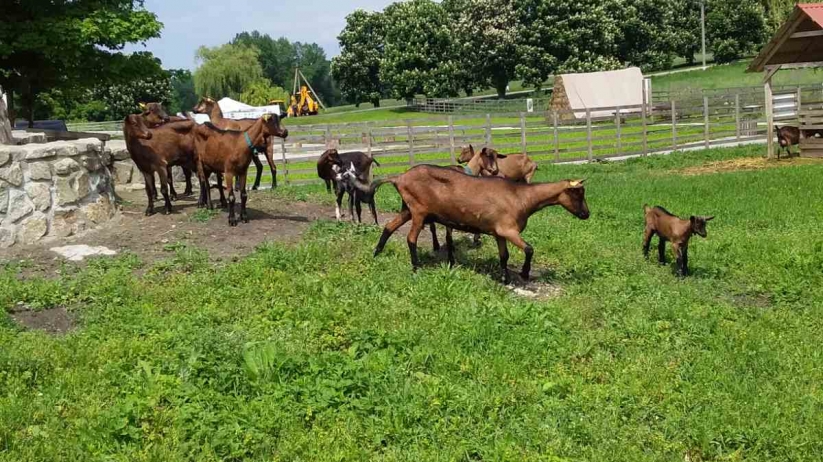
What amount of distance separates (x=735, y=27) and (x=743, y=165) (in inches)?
2010

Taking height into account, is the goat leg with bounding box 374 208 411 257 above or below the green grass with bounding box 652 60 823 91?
below

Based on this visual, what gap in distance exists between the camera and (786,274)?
8.74m

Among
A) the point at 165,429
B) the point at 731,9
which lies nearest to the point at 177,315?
the point at 165,429

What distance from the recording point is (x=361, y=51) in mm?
71438

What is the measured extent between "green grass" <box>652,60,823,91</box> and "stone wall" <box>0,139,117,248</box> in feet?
142

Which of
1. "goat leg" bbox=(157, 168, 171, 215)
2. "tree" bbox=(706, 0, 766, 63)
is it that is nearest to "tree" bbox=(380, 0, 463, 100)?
"tree" bbox=(706, 0, 766, 63)

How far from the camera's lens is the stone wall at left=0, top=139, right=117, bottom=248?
31.4ft

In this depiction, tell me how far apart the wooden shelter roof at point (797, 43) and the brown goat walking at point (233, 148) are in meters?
15.3

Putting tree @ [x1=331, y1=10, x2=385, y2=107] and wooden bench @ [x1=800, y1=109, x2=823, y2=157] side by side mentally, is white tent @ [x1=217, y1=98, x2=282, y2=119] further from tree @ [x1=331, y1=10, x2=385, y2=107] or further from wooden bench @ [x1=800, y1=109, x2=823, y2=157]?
wooden bench @ [x1=800, y1=109, x2=823, y2=157]

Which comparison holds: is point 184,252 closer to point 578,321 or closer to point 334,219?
point 334,219

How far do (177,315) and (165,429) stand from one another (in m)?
2.16

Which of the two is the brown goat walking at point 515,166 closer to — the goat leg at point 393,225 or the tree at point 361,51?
the goat leg at point 393,225

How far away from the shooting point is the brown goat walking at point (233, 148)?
35.0 ft

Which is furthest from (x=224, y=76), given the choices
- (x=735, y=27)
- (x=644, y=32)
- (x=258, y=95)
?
(x=735, y=27)
